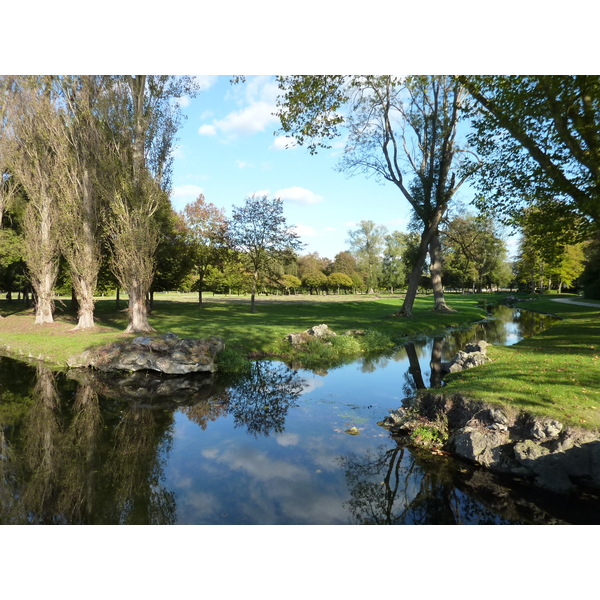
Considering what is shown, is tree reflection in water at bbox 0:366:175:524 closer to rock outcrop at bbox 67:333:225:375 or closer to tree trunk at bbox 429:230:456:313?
rock outcrop at bbox 67:333:225:375

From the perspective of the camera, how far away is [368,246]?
75938mm

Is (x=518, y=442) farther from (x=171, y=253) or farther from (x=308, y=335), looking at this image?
(x=171, y=253)

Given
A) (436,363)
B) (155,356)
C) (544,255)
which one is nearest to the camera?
(544,255)

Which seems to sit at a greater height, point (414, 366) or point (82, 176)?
point (82, 176)

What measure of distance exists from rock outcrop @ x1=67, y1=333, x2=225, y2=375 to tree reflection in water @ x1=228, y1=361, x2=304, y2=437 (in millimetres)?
1876

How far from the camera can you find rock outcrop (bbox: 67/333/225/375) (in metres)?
12.7

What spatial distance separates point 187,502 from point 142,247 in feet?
44.1

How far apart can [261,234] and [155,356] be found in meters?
19.8

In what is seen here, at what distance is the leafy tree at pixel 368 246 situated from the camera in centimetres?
7319

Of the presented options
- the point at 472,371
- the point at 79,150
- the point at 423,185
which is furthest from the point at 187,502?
the point at 423,185

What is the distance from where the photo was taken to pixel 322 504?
16.6 ft

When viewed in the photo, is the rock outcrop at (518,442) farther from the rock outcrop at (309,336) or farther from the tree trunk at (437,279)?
the tree trunk at (437,279)

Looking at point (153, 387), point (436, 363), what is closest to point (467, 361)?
point (436, 363)

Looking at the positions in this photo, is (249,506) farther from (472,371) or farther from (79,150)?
(79,150)
